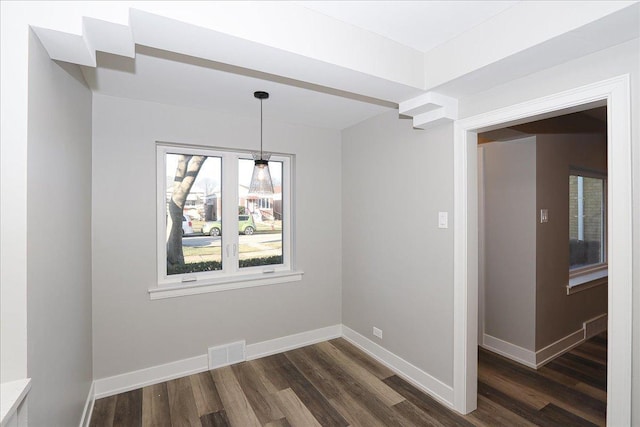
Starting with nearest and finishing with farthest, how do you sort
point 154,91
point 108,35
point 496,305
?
1. point 108,35
2. point 154,91
3. point 496,305

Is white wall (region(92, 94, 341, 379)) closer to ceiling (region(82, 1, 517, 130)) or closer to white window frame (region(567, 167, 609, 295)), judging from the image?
ceiling (region(82, 1, 517, 130))

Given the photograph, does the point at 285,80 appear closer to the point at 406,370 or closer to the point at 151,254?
the point at 151,254

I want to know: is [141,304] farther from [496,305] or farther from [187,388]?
[496,305]

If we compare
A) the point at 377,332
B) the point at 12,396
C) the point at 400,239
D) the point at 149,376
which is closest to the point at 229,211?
the point at 149,376

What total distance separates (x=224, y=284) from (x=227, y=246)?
1.33 feet

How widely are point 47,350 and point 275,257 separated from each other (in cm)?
230

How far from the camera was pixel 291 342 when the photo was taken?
3.47 metres

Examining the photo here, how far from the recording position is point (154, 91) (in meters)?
2.54

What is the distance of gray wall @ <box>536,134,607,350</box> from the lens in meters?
3.10

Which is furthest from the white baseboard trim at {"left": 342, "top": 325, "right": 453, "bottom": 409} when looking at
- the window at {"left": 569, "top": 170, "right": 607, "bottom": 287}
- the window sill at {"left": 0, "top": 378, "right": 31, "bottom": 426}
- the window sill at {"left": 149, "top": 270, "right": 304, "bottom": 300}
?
the window sill at {"left": 0, "top": 378, "right": 31, "bottom": 426}

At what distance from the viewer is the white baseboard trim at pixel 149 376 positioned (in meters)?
2.59

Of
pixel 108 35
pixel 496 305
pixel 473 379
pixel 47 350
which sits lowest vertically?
pixel 473 379

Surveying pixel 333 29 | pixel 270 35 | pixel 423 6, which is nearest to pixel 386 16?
pixel 423 6

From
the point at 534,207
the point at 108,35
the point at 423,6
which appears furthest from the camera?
the point at 534,207
